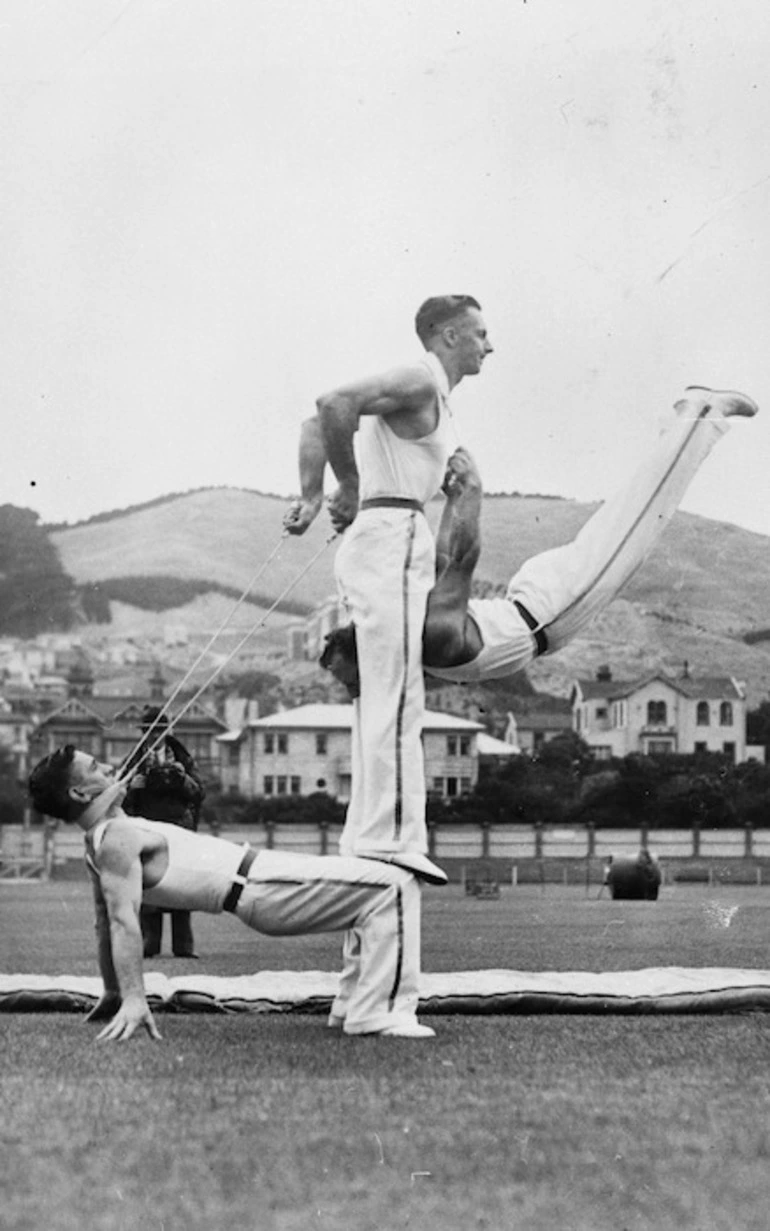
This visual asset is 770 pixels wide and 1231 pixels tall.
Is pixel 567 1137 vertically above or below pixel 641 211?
below

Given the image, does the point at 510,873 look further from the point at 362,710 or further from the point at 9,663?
the point at 362,710

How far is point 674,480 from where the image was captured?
17.8 feet

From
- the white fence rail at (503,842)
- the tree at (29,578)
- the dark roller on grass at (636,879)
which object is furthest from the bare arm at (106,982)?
the white fence rail at (503,842)

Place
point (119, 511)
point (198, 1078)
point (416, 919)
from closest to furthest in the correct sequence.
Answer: point (198, 1078), point (416, 919), point (119, 511)

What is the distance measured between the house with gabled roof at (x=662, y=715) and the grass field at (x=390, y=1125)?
29.9m

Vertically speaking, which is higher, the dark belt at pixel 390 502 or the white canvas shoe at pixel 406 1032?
the dark belt at pixel 390 502

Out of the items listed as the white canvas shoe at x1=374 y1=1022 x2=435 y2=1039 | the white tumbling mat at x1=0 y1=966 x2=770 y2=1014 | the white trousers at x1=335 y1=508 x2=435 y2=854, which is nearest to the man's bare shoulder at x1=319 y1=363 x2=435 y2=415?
the white trousers at x1=335 y1=508 x2=435 y2=854

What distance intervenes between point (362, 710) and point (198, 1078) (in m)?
1.38

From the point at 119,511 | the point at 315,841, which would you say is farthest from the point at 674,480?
the point at 315,841

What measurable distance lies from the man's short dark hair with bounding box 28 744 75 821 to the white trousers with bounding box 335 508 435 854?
0.78 meters

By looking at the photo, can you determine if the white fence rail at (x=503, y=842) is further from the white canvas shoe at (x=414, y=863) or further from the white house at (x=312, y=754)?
the white canvas shoe at (x=414, y=863)

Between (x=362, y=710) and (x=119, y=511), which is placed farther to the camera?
(x=119, y=511)

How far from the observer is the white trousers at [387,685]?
4.89m

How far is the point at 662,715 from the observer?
39.1 metres
